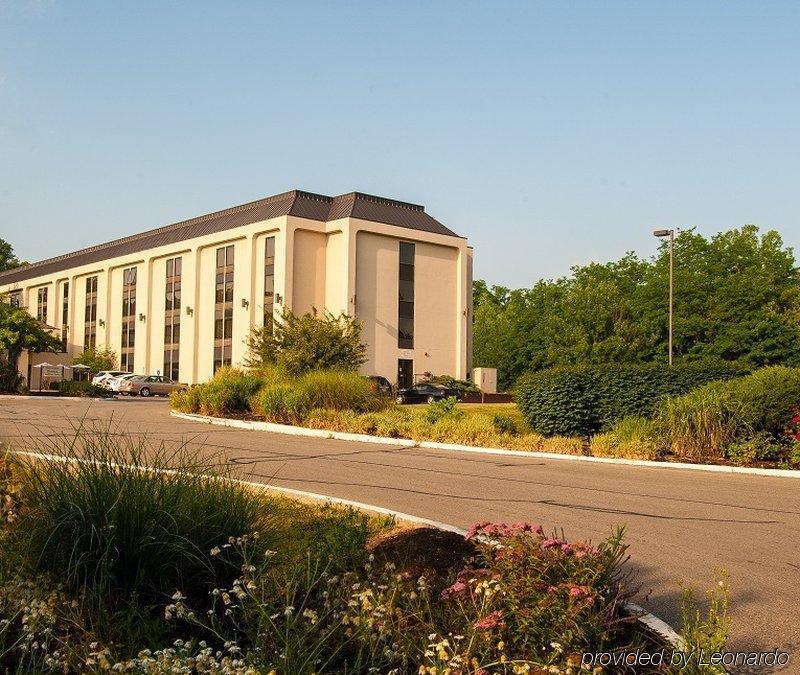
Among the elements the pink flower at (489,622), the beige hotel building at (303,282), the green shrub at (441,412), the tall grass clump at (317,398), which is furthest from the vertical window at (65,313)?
the pink flower at (489,622)

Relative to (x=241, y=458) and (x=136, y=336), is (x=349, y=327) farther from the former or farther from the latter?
(x=136, y=336)

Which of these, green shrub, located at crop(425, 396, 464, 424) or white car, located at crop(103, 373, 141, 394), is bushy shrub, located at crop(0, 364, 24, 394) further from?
green shrub, located at crop(425, 396, 464, 424)

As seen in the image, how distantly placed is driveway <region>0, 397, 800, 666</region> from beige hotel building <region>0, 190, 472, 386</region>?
37764mm

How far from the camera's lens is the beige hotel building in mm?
54688

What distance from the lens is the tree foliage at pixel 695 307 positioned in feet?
178

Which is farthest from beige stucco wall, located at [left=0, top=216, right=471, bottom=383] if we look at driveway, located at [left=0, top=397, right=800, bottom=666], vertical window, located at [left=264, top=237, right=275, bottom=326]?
driveway, located at [left=0, top=397, right=800, bottom=666]

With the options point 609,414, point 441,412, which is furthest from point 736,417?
point 441,412

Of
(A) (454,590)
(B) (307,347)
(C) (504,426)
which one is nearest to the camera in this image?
(A) (454,590)

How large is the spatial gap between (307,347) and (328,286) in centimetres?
2809

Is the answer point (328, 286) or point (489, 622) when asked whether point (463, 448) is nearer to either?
point (489, 622)

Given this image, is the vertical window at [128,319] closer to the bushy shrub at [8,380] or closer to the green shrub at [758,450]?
the bushy shrub at [8,380]

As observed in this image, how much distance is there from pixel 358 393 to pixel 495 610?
18.4 m

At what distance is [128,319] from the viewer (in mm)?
69750

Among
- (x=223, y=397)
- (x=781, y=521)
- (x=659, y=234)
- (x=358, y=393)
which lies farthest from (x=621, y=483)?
(x=659, y=234)
